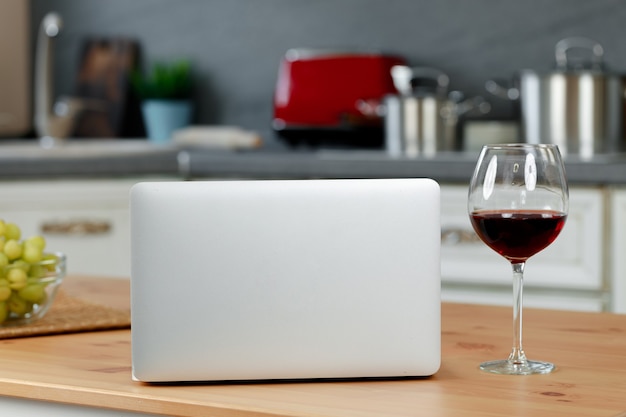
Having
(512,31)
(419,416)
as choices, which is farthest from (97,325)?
(512,31)

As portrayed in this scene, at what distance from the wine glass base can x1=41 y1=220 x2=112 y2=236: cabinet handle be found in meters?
1.88

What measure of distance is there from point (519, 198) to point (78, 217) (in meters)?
1.94

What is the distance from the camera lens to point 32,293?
1.09 m

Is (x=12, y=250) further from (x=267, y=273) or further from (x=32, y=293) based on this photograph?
(x=267, y=273)

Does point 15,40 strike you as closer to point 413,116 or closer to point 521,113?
point 413,116

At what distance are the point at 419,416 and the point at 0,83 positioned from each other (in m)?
3.00

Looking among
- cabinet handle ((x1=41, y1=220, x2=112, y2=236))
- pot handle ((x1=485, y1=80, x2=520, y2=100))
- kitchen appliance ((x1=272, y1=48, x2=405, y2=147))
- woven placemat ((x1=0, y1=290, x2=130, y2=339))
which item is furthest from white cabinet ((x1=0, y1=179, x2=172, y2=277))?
woven placemat ((x1=0, y1=290, x2=130, y2=339))

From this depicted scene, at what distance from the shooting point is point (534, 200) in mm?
874

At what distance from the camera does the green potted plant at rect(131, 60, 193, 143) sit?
3371mm

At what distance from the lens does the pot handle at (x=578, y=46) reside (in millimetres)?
2902

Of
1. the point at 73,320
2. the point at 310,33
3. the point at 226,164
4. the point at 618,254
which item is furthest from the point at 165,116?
the point at 73,320

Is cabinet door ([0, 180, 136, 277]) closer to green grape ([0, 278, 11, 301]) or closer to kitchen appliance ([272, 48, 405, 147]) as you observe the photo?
kitchen appliance ([272, 48, 405, 147])

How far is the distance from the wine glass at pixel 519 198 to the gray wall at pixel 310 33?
2141mm

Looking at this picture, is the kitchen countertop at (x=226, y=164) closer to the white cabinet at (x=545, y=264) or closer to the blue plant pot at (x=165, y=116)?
the white cabinet at (x=545, y=264)
